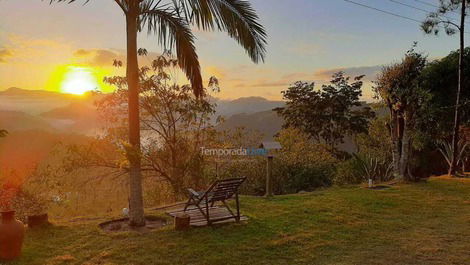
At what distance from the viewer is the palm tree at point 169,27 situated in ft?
19.2

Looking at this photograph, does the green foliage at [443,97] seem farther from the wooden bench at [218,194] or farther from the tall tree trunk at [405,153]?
the wooden bench at [218,194]

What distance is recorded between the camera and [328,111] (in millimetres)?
29344

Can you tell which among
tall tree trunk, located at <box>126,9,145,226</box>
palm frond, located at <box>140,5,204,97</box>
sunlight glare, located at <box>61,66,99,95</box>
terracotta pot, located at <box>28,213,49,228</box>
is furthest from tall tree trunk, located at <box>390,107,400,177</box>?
terracotta pot, located at <box>28,213,49,228</box>

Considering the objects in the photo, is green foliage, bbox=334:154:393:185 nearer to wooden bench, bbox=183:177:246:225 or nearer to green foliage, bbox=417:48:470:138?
green foliage, bbox=417:48:470:138

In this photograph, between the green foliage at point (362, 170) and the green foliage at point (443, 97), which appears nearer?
the green foliage at point (362, 170)

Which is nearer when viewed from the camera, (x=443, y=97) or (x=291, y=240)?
(x=291, y=240)

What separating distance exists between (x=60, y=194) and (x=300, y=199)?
5.94 metres

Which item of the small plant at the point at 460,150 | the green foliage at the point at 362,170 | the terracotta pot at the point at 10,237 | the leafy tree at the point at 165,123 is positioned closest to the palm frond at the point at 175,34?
the terracotta pot at the point at 10,237

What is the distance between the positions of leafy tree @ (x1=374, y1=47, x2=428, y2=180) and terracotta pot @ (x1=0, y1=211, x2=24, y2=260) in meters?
11.1

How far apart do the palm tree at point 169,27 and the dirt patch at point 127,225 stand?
14cm

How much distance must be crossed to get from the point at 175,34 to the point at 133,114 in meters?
1.70

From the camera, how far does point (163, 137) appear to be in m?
11.3

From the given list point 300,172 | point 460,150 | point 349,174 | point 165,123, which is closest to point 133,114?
point 165,123

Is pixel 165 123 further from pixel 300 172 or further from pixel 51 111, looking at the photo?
pixel 51 111
